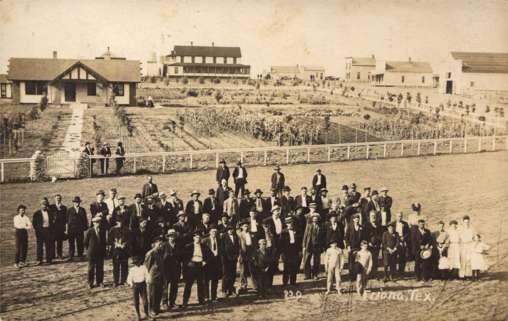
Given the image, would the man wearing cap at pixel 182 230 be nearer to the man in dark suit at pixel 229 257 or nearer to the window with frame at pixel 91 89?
the man in dark suit at pixel 229 257

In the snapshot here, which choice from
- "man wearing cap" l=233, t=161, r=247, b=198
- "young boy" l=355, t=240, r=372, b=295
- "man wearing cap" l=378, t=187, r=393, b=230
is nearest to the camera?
"young boy" l=355, t=240, r=372, b=295

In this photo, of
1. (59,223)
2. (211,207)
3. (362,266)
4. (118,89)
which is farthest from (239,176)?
(118,89)

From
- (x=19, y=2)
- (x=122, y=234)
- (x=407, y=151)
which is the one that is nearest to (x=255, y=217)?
(x=122, y=234)

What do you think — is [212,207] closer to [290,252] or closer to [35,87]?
[290,252]

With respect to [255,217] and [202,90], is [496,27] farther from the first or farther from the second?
[202,90]

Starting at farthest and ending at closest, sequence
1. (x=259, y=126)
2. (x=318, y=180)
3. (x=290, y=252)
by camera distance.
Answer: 1. (x=259, y=126)
2. (x=318, y=180)
3. (x=290, y=252)

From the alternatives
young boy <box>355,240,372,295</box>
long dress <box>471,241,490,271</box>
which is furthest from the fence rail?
young boy <box>355,240,372,295</box>

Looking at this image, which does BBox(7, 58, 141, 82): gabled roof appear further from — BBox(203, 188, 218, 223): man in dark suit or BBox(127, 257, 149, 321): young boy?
BBox(127, 257, 149, 321): young boy
